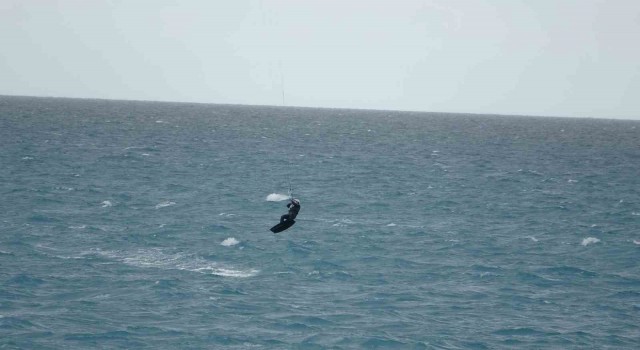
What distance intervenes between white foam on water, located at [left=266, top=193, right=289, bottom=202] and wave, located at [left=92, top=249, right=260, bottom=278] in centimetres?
1807

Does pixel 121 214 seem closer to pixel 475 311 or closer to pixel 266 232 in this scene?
pixel 266 232

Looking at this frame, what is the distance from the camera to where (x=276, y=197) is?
5381cm

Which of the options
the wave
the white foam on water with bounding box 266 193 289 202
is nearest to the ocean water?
the wave

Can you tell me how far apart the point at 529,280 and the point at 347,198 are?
2388 cm

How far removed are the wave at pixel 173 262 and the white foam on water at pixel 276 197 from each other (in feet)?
59.3

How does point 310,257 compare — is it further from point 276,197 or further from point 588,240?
point 276,197

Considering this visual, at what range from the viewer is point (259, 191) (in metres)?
56.9

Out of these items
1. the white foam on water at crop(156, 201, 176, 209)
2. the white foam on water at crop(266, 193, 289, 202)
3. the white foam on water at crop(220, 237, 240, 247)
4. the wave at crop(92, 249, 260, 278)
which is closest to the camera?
the wave at crop(92, 249, 260, 278)

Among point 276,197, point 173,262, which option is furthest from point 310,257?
point 276,197

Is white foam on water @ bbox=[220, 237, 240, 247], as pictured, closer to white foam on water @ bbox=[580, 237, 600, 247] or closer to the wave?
the wave

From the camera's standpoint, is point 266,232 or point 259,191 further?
point 259,191

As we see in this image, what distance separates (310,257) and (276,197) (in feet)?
61.0

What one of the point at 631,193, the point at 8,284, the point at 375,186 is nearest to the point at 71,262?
the point at 8,284

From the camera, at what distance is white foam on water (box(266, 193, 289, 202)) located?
174 ft
